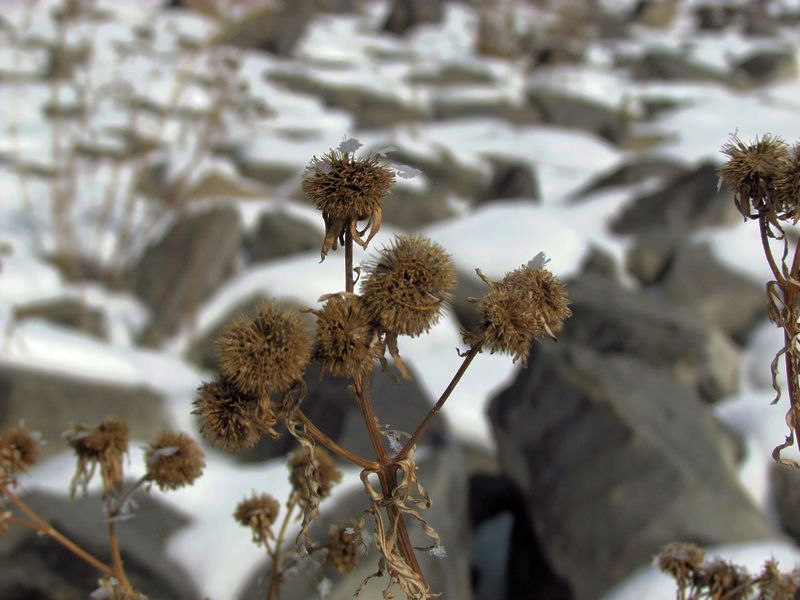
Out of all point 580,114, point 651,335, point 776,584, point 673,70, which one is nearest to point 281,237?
point 651,335

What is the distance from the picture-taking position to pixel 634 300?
3836 mm

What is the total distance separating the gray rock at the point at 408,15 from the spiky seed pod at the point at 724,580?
40.3 ft

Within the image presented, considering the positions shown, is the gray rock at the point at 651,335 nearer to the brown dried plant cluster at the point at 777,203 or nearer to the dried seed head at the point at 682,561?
the dried seed head at the point at 682,561

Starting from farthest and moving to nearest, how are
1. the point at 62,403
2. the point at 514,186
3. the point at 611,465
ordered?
the point at 514,186 < the point at 62,403 < the point at 611,465

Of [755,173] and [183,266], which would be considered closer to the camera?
[755,173]

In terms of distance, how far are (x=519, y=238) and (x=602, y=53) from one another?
8131mm

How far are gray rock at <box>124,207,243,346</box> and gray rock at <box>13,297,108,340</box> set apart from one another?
281 millimetres

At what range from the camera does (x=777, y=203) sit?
894 millimetres

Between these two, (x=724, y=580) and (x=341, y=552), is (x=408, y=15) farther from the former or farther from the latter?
(x=724, y=580)

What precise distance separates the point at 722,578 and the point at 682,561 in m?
0.06

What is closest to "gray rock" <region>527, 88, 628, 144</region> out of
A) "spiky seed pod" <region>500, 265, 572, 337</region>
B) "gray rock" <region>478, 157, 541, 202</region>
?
"gray rock" <region>478, 157, 541, 202</region>

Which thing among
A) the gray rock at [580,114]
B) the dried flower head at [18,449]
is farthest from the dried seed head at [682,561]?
the gray rock at [580,114]

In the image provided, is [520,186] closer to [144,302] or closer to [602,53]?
[144,302]

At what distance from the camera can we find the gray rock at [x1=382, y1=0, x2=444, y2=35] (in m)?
12.6
